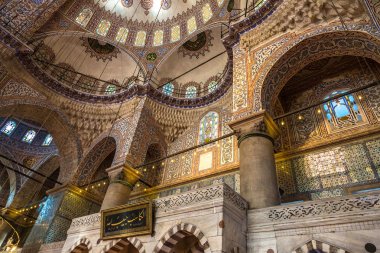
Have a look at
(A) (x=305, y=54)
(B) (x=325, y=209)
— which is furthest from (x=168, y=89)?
(B) (x=325, y=209)

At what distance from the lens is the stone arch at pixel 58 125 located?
10.1 metres

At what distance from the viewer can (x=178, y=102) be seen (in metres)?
10.9

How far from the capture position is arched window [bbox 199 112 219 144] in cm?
965

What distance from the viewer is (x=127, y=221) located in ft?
16.7

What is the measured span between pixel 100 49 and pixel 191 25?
4.51 metres

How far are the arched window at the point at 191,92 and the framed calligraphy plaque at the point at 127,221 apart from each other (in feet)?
23.0

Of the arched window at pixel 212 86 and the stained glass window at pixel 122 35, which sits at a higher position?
the stained glass window at pixel 122 35

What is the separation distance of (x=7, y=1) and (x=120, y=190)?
7259 millimetres

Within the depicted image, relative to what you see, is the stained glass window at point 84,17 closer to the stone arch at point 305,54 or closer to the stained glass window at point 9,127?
the stained glass window at point 9,127

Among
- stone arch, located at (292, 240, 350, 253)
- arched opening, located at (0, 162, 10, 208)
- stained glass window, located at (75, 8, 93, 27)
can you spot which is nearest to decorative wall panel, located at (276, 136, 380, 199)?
stone arch, located at (292, 240, 350, 253)

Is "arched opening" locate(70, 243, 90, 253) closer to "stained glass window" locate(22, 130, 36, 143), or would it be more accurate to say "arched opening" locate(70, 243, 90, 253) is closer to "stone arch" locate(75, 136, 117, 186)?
"stone arch" locate(75, 136, 117, 186)

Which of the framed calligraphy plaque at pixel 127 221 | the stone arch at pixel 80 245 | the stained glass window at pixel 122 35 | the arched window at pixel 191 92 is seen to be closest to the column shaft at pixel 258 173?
the framed calligraphy plaque at pixel 127 221

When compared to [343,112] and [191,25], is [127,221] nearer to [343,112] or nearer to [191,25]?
[343,112]

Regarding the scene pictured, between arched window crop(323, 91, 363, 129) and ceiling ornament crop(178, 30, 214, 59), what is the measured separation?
6.25 metres
